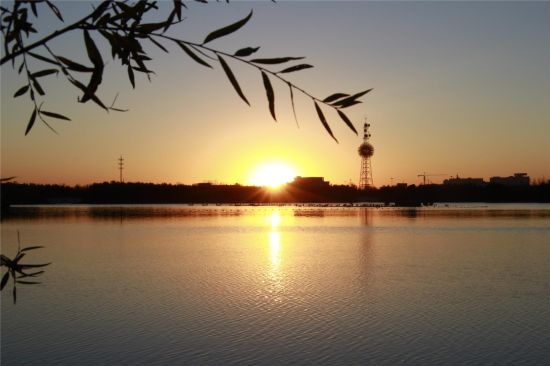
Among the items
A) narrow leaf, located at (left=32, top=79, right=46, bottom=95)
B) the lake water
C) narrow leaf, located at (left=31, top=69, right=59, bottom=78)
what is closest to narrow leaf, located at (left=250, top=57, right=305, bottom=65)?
narrow leaf, located at (left=31, top=69, right=59, bottom=78)

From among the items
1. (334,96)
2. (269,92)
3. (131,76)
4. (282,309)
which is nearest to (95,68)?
(131,76)

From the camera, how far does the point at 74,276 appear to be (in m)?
21.5

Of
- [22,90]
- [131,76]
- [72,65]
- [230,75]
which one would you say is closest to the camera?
[230,75]

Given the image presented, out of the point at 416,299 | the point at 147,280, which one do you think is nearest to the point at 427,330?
the point at 416,299

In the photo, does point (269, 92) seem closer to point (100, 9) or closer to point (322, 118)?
point (322, 118)

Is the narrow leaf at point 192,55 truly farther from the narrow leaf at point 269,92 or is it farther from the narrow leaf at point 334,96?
the narrow leaf at point 334,96

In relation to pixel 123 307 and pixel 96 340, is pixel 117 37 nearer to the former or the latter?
pixel 96 340

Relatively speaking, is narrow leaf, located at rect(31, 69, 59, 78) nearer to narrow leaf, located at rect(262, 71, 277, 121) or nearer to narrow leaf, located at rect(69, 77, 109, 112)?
narrow leaf, located at rect(69, 77, 109, 112)

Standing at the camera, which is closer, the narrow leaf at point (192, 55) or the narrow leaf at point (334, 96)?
the narrow leaf at point (192, 55)

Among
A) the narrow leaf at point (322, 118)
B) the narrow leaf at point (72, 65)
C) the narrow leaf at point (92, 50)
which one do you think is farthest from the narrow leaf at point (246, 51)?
the narrow leaf at point (72, 65)

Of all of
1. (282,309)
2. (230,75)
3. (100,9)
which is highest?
(100,9)

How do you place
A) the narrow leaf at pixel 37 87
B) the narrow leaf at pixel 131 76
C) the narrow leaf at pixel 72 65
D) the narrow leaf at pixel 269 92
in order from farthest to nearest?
1. the narrow leaf at pixel 37 87
2. the narrow leaf at pixel 131 76
3. the narrow leaf at pixel 72 65
4. the narrow leaf at pixel 269 92

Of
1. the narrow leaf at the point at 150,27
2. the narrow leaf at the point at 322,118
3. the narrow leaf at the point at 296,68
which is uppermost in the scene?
the narrow leaf at the point at 150,27

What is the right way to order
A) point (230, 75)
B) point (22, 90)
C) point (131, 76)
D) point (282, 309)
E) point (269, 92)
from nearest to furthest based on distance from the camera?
point (230, 75), point (269, 92), point (131, 76), point (22, 90), point (282, 309)
